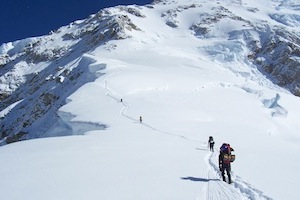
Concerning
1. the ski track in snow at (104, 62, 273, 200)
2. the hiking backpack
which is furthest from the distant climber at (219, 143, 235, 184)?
the ski track in snow at (104, 62, 273, 200)

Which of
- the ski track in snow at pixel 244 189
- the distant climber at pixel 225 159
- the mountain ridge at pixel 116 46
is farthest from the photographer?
the mountain ridge at pixel 116 46

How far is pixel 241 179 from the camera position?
1284 cm

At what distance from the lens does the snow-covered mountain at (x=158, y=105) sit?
Result: 11773 millimetres

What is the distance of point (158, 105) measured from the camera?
43125 millimetres

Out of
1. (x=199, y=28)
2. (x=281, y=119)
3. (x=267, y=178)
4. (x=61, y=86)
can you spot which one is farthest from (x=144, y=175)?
(x=199, y=28)

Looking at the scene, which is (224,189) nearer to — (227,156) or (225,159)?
(225,159)

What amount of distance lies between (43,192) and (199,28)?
130777 millimetres

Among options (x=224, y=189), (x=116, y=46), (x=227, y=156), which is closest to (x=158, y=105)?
(x=227, y=156)

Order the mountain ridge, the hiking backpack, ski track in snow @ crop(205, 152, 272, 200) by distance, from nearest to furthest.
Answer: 1. ski track in snow @ crop(205, 152, 272, 200)
2. the hiking backpack
3. the mountain ridge

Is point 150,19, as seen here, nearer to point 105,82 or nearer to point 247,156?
point 105,82

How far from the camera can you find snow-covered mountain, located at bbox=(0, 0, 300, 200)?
11773 mm

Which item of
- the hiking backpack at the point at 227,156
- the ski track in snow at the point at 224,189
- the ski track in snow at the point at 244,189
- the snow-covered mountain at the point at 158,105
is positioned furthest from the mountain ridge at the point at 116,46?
the ski track in snow at the point at 244,189

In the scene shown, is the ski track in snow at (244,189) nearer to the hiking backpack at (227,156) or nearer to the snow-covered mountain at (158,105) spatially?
the snow-covered mountain at (158,105)

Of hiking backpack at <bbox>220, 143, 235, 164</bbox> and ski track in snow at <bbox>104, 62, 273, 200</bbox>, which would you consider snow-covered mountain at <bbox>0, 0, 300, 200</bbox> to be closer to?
ski track in snow at <bbox>104, 62, 273, 200</bbox>
